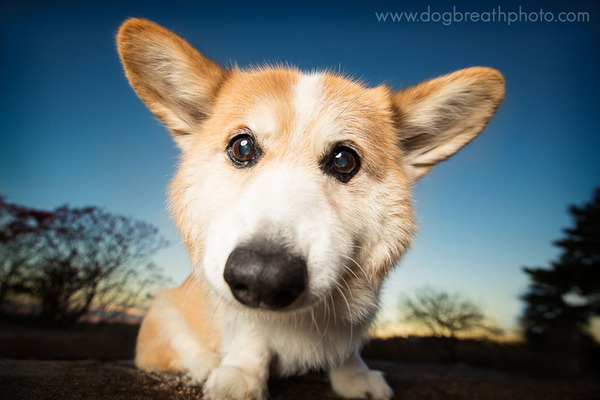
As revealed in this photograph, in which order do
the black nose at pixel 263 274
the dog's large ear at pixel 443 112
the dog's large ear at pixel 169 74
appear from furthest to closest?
the dog's large ear at pixel 443 112
the dog's large ear at pixel 169 74
the black nose at pixel 263 274

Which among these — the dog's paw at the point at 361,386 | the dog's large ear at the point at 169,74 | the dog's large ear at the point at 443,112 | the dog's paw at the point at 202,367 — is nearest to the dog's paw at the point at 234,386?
the dog's paw at the point at 202,367

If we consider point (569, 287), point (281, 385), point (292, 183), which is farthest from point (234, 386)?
point (569, 287)

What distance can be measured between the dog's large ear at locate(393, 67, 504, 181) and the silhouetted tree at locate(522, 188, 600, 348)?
1.95m

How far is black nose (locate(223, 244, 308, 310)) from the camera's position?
3.20 feet

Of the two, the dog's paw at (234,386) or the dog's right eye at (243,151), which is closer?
the dog's paw at (234,386)

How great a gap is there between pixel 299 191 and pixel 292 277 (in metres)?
0.35

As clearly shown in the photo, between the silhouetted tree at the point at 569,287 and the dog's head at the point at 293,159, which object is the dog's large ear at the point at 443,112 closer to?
the dog's head at the point at 293,159

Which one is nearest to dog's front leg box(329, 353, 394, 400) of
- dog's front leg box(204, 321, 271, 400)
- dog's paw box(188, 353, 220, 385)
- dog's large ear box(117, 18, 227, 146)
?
dog's front leg box(204, 321, 271, 400)

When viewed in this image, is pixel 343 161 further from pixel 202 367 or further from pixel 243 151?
pixel 202 367

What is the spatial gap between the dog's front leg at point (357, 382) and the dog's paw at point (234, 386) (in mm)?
406

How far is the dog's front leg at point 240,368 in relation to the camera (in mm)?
1401

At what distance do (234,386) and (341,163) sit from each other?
3.20ft

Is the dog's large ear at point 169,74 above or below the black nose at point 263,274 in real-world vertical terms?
above

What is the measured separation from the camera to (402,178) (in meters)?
1.70
